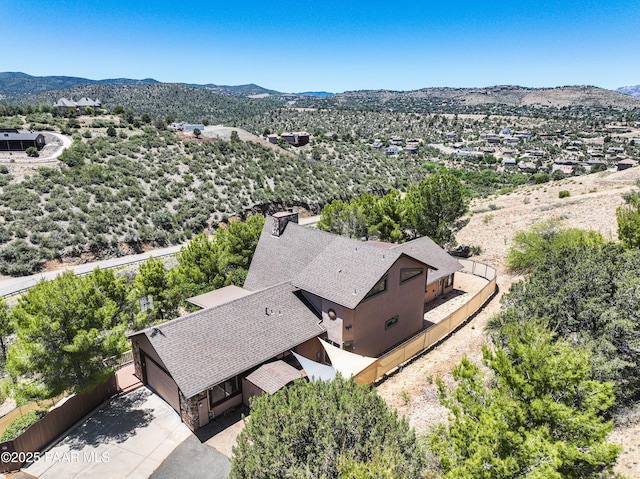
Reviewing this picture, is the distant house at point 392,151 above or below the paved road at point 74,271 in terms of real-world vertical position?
above

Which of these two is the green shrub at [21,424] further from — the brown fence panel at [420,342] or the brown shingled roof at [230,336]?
the brown fence panel at [420,342]

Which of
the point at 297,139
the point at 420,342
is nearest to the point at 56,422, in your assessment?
the point at 420,342

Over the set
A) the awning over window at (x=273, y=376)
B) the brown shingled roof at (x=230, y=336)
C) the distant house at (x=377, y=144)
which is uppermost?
the distant house at (x=377, y=144)

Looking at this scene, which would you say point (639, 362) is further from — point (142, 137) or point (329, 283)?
point (142, 137)

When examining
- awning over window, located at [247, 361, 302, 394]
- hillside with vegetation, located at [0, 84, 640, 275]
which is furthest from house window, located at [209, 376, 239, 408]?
hillside with vegetation, located at [0, 84, 640, 275]

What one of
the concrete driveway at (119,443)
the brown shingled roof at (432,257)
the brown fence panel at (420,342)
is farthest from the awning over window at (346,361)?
the brown shingled roof at (432,257)

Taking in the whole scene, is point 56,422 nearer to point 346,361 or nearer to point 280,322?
point 280,322

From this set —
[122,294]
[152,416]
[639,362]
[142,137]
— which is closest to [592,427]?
[639,362]
